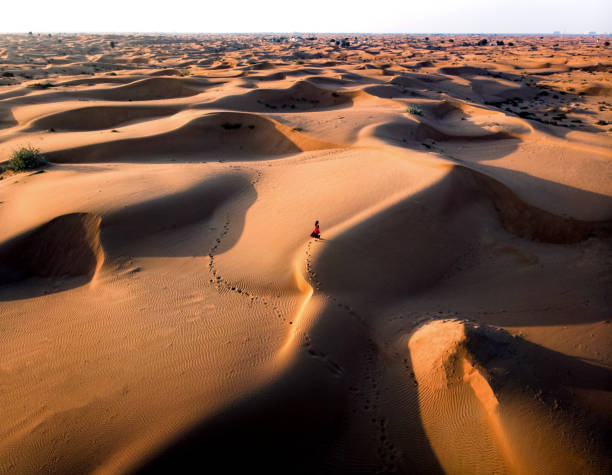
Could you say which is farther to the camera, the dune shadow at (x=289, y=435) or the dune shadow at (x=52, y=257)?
the dune shadow at (x=52, y=257)

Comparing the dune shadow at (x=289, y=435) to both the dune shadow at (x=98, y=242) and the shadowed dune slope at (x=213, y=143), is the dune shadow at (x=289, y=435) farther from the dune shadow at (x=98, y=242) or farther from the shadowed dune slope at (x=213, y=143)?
the shadowed dune slope at (x=213, y=143)

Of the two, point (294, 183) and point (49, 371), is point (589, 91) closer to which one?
point (294, 183)

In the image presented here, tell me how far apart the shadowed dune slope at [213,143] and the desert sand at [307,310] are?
0.58 ft

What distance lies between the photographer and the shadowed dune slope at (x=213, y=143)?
54.2ft

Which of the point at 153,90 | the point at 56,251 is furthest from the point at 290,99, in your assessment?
the point at 56,251

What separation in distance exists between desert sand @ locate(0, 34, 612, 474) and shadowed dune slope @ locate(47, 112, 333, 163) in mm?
177

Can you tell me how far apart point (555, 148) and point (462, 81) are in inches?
1160

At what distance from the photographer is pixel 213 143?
19.4 metres

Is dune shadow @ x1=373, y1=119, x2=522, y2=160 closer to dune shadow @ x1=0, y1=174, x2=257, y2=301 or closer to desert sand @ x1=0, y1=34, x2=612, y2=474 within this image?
desert sand @ x1=0, y1=34, x2=612, y2=474

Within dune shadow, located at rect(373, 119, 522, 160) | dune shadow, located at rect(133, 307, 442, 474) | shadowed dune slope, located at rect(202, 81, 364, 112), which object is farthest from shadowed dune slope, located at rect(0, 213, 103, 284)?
shadowed dune slope, located at rect(202, 81, 364, 112)

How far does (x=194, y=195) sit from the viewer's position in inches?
453

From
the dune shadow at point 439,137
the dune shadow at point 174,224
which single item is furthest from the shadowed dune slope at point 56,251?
the dune shadow at point 439,137

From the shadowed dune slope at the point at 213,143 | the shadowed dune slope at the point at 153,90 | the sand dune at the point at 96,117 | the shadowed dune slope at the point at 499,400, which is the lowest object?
the shadowed dune slope at the point at 499,400

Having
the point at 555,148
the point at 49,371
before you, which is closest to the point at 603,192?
the point at 555,148
